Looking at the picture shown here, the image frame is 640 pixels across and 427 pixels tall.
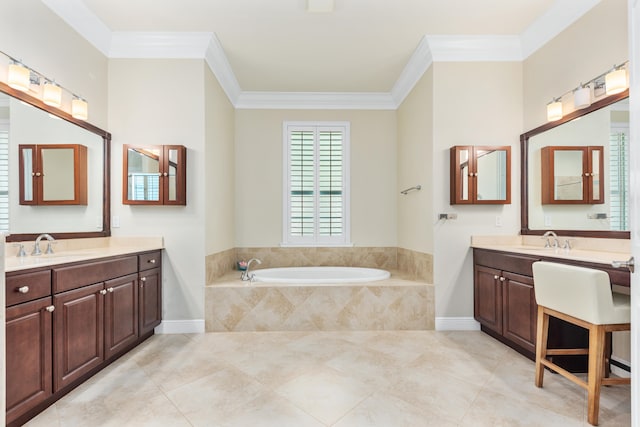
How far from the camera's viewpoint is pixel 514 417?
180cm

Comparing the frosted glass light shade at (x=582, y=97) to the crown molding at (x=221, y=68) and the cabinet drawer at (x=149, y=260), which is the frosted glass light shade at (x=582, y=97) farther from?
the cabinet drawer at (x=149, y=260)

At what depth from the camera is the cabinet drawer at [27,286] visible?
1.63 meters

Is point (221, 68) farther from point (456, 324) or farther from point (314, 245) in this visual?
point (456, 324)

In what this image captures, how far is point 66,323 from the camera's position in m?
1.99

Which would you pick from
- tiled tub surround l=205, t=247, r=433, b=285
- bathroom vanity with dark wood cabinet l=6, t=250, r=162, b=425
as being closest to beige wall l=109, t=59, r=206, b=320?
bathroom vanity with dark wood cabinet l=6, t=250, r=162, b=425

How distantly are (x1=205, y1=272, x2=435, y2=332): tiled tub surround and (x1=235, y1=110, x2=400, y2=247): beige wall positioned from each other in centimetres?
124

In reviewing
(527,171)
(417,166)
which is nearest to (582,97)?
(527,171)

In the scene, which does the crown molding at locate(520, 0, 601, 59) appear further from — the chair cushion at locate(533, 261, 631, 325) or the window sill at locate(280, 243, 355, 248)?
the window sill at locate(280, 243, 355, 248)

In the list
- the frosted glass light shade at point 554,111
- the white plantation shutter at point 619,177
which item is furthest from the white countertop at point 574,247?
the frosted glass light shade at point 554,111

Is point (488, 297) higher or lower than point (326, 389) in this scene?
higher

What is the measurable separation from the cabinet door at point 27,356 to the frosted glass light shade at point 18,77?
138cm

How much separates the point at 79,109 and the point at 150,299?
5.47 feet

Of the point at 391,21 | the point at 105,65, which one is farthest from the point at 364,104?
the point at 105,65

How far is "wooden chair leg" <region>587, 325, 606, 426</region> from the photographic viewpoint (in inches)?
67.4
